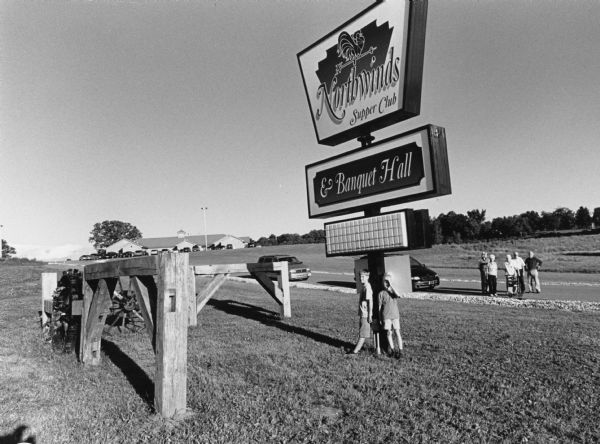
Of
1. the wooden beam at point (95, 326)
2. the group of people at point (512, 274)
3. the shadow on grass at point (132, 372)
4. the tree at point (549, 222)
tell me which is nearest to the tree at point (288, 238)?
the tree at point (549, 222)

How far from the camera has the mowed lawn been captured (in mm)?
3994

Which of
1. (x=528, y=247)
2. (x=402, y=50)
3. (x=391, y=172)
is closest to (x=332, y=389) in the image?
(x=391, y=172)

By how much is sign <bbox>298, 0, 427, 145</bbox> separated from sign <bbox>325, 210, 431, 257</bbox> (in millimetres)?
1742

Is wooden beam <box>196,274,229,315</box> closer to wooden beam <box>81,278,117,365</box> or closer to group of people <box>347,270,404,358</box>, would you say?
wooden beam <box>81,278,117,365</box>

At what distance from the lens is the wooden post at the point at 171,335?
421cm

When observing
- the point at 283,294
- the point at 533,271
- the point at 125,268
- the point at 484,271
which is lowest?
the point at 533,271

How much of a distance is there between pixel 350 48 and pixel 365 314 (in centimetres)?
490

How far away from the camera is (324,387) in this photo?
5.26m

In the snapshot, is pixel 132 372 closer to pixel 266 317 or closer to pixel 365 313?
pixel 365 313

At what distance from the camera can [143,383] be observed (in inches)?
213

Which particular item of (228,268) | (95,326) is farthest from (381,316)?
(228,268)

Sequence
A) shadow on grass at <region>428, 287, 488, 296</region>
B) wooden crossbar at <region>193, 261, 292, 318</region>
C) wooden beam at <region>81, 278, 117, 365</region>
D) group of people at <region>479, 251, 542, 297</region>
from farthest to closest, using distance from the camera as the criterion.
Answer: shadow on grass at <region>428, 287, 488, 296</region>
group of people at <region>479, 251, 542, 297</region>
wooden crossbar at <region>193, 261, 292, 318</region>
wooden beam at <region>81, 278, 117, 365</region>

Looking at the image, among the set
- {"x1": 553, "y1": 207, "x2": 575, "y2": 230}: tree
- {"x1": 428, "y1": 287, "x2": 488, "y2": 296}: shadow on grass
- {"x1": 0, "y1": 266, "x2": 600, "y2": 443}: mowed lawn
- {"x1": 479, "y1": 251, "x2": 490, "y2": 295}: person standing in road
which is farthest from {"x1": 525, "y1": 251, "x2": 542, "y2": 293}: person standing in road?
{"x1": 553, "y1": 207, "x2": 575, "y2": 230}: tree

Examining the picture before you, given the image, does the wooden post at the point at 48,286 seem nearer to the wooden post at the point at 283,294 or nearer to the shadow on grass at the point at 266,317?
the shadow on grass at the point at 266,317
